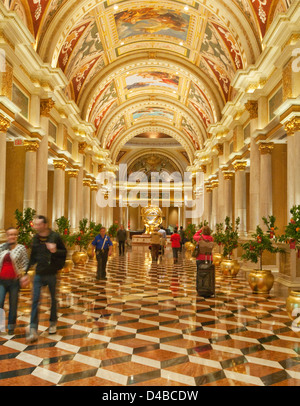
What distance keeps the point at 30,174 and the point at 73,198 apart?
658 centimetres

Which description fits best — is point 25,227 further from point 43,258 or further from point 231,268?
point 231,268

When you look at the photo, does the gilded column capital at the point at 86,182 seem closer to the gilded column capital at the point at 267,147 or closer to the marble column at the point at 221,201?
the marble column at the point at 221,201

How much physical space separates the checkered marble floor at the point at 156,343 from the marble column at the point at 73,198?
427 inches

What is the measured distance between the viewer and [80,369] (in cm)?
359

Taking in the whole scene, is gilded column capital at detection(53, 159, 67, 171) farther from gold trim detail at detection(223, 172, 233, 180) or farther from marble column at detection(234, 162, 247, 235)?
gold trim detail at detection(223, 172, 233, 180)

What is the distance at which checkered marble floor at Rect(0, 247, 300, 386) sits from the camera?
3.43 metres

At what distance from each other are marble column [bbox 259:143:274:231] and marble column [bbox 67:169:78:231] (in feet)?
33.0

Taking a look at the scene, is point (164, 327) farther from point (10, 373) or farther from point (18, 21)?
point (18, 21)

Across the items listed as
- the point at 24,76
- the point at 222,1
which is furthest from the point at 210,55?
the point at 24,76

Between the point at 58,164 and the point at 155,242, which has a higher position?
the point at 58,164

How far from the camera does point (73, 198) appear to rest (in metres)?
18.5

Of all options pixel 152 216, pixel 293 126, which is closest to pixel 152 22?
pixel 293 126

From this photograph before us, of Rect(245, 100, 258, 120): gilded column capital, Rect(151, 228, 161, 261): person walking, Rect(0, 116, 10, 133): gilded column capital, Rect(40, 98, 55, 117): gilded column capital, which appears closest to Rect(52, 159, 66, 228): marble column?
Rect(40, 98, 55, 117): gilded column capital
